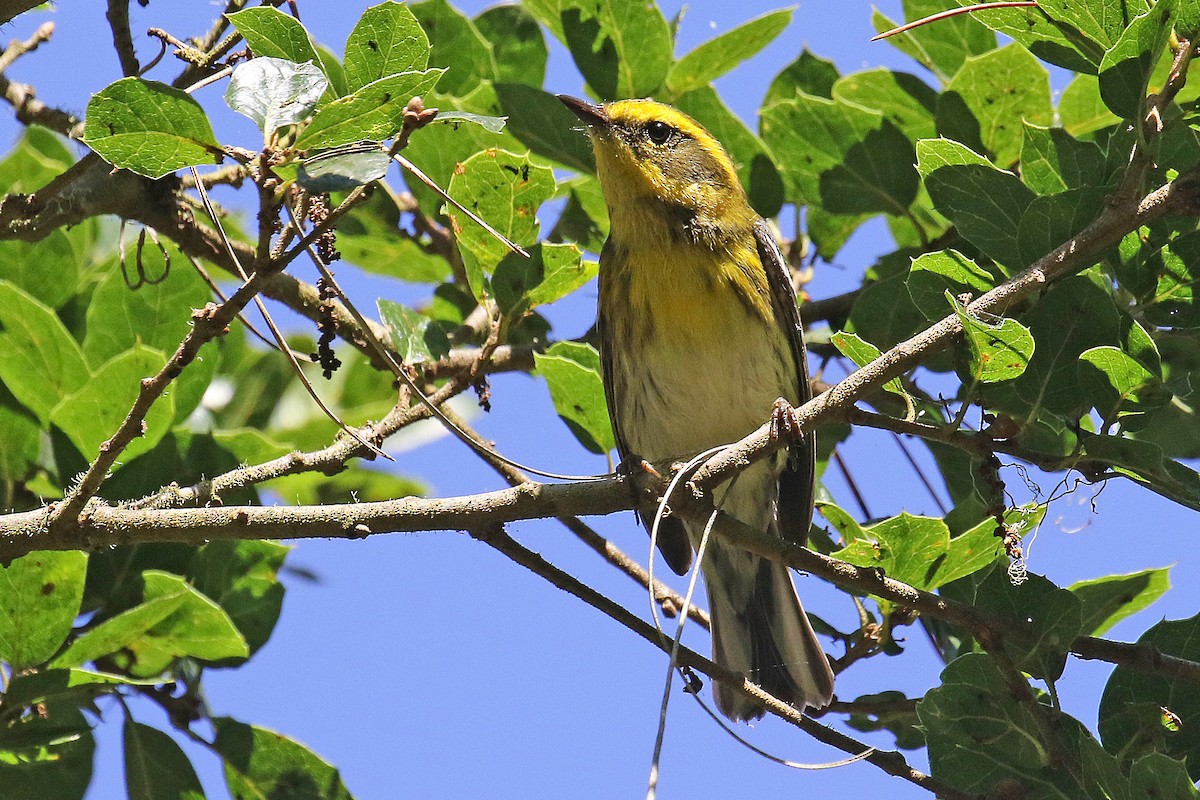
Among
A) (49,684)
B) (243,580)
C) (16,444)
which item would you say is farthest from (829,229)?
(49,684)

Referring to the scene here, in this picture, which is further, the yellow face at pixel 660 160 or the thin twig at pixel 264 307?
the yellow face at pixel 660 160

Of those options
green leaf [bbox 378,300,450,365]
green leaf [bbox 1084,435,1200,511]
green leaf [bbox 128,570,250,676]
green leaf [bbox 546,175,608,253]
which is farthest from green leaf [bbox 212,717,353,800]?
green leaf [bbox 546,175,608,253]

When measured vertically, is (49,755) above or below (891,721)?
below

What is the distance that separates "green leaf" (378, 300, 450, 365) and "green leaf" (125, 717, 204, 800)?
3.48 ft

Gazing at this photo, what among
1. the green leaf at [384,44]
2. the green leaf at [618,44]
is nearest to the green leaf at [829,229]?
the green leaf at [618,44]

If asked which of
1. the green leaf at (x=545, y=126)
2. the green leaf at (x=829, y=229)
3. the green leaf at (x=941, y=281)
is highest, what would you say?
the green leaf at (x=829, y=229)

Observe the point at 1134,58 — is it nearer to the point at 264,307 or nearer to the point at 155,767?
the point at 264,307

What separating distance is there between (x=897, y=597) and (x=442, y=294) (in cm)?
178

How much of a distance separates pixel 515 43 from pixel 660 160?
2.01 ft

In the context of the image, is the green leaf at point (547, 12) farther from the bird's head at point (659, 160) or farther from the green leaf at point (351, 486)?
the green leaf at point (351, 486)

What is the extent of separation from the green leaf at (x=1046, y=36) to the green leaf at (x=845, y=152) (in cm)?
87

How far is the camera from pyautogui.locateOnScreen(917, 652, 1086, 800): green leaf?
2.59 meters

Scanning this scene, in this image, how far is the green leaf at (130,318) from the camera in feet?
10.7

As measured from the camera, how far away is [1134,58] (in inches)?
92.4
